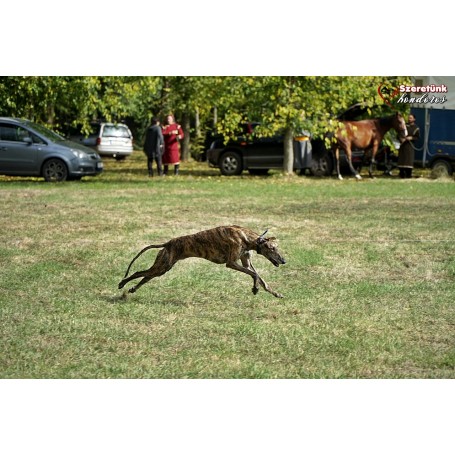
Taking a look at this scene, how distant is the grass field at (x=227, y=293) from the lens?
20.8 feet

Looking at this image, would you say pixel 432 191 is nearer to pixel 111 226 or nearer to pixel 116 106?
pixel 111 226

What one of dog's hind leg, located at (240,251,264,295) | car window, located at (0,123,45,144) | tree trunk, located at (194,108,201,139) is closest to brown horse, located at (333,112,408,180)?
car window, located at (0,123,45,144)

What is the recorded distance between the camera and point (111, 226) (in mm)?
11992

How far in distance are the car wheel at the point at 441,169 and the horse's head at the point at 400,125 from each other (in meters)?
0.76

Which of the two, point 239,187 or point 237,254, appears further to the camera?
point 239,187

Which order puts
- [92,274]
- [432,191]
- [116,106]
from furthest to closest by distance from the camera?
1. [116,106]
2. [432,191]
3. [92,274]

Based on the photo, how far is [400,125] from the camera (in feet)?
48.5

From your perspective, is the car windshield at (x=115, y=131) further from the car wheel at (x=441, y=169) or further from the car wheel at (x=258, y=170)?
the car wheel at (x=441, y=169)

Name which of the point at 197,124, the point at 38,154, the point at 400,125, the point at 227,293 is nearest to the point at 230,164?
the point at 38,154

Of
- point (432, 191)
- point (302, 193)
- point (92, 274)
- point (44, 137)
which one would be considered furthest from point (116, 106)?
point (92, 274)

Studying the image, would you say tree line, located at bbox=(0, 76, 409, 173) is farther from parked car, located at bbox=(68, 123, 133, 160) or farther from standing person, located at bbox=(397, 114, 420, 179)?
standing person, located at bbox=(397, 114, 420, 179)

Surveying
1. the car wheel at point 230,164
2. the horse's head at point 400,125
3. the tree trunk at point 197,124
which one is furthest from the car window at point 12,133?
the tree trunk at point 197,124

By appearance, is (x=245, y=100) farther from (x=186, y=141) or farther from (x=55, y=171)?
(x=186, y=141)

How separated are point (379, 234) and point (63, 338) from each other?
5.73 metres
